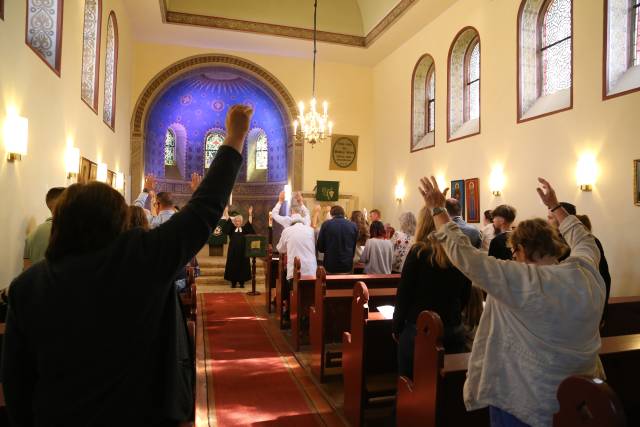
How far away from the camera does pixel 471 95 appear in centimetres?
1006

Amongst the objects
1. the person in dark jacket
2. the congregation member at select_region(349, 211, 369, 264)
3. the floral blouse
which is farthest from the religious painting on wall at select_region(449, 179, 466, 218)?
the person in dark jacket

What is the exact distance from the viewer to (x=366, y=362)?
12.5ft

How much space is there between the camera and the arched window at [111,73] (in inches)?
359

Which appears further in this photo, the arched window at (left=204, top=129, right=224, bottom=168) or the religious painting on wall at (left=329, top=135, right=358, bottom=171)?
the arched window at (left=204, top=129, right=224, bottom=168)

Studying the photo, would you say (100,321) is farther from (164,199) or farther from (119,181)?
(119,181)

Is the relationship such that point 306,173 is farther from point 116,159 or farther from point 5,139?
point 5,139

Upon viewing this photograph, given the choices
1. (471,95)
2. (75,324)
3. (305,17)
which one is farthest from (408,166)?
(75,324)

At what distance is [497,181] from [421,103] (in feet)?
13.0

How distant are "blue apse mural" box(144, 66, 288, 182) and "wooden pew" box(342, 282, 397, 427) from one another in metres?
10.7

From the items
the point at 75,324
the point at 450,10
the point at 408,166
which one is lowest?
the point at 75,324

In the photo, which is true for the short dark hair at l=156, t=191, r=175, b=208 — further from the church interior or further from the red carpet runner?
the red carpet runner

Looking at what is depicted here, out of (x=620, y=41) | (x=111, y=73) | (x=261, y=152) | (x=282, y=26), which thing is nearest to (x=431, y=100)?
(x=282, y=26)

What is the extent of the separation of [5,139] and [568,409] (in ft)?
16.6

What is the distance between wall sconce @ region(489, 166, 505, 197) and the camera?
850 cm
